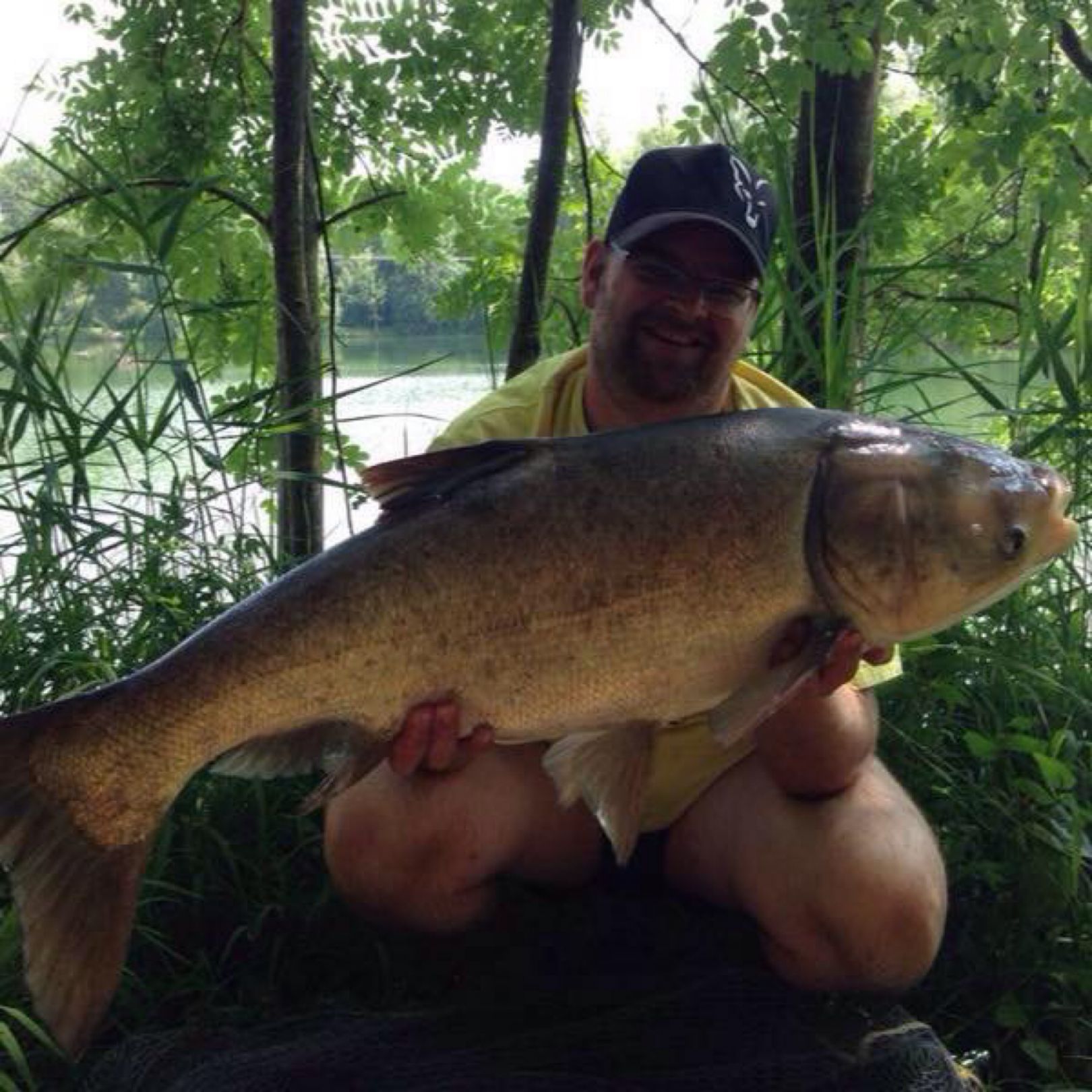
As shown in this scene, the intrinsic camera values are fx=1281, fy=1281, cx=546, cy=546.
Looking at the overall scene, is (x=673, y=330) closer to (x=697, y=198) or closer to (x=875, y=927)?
(x=697, y=198)

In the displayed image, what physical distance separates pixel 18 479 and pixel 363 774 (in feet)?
5.12

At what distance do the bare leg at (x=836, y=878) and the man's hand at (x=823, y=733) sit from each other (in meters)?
0.05

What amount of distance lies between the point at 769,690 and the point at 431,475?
2.01 ft

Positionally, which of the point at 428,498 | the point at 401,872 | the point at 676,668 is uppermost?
the point at 428,498

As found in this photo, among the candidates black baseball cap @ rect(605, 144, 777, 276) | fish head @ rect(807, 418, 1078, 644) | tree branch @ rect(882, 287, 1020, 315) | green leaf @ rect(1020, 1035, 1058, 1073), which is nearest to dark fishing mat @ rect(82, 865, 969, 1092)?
green leaf @ rect(1020, 1035, 1058, 1073)

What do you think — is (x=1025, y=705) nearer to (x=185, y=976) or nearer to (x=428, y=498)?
(x=428, y=498)

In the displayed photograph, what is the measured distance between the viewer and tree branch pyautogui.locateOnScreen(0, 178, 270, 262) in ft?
11.8

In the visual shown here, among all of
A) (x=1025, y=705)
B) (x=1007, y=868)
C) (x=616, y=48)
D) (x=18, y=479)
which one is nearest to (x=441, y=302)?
(x=616, y=48)

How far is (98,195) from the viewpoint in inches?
127

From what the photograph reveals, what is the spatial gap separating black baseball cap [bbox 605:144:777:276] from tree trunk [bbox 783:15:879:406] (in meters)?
0.58

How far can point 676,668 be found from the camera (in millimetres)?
1952

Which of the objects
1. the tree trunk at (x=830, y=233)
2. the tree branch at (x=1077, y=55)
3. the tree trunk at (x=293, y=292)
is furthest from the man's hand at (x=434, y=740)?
the tree branch at (x=1077, y=55)

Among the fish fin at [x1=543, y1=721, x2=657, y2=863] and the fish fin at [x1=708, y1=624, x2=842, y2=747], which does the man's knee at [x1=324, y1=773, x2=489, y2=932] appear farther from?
the fish fin at [x1=708, y1=624, x2=842, y2=747]

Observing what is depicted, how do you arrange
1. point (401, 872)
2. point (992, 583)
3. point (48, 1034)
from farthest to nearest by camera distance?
point (401, 872), point (48, 1034), point (992, 583)
